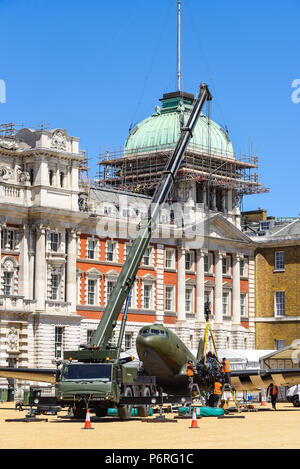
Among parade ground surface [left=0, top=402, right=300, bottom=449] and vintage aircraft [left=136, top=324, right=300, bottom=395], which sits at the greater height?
vintage aircraft [left=136, top=324, right=300, bottom=395]

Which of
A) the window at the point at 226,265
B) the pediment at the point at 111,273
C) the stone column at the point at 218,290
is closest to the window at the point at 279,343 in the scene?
the stone column at the point at 218,290

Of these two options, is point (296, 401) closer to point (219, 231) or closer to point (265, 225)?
point (219, 231)

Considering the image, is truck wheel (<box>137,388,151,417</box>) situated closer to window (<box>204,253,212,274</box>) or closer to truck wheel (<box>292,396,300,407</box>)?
truck wheel (<box>292,396,300,407</box>)

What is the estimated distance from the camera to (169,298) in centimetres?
8350

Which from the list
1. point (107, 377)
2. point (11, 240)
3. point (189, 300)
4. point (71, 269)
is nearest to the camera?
point (107, 377)

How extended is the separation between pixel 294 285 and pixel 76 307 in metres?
23.8

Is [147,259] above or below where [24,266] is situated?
above

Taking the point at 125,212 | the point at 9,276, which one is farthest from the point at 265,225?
the point at 9,276

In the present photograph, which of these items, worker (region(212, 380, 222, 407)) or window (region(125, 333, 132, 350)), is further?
window (region(125, 333, 132, 350))

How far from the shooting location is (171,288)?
83.6 m

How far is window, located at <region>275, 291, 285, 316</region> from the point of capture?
9056 cm

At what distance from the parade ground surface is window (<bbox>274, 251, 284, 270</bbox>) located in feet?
160

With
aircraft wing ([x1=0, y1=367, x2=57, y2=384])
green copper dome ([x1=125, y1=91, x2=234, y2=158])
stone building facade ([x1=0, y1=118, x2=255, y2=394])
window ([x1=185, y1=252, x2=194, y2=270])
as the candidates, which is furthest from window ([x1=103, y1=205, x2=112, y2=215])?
aircraft wing ([x1=0, y1=367, x2=57, y2=384])

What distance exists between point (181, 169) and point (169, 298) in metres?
11.4
